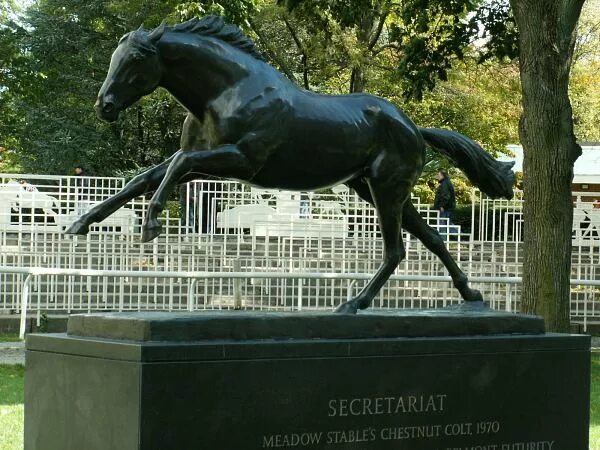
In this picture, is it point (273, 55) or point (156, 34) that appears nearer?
point (156, 34)

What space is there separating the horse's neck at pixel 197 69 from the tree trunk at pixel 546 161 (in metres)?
7.22

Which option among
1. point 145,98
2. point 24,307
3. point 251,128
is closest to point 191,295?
point 24,307

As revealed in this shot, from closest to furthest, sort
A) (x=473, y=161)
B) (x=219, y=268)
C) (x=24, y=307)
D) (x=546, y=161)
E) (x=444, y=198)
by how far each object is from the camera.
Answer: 1. (x=473, y=161)
2. (x=546, y=161)
3. (x=24, y=307)
4. (x=219, y=268)
5. (x=444, y=198)

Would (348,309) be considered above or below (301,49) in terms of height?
below

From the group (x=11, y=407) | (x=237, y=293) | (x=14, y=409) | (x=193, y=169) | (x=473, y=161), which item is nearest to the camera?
(x=193, y=169)

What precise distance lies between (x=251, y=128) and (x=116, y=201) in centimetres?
89

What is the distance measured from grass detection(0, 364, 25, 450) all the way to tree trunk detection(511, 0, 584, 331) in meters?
6.04

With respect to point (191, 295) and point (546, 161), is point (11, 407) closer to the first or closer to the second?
point (191, 295)

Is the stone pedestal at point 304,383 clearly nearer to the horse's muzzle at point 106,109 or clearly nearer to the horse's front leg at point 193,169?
the horse's front leg at point 193,169

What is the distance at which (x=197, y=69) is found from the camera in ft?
21.5

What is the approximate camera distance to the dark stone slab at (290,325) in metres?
5.78

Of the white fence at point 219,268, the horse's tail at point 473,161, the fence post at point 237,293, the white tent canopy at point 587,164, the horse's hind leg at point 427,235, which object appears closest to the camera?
the horse's hind leg at point 427,235

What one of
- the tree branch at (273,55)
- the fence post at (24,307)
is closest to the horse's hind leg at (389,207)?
the fence post at (24,307)

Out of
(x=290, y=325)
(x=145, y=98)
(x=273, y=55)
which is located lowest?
(x=290, y=325)
